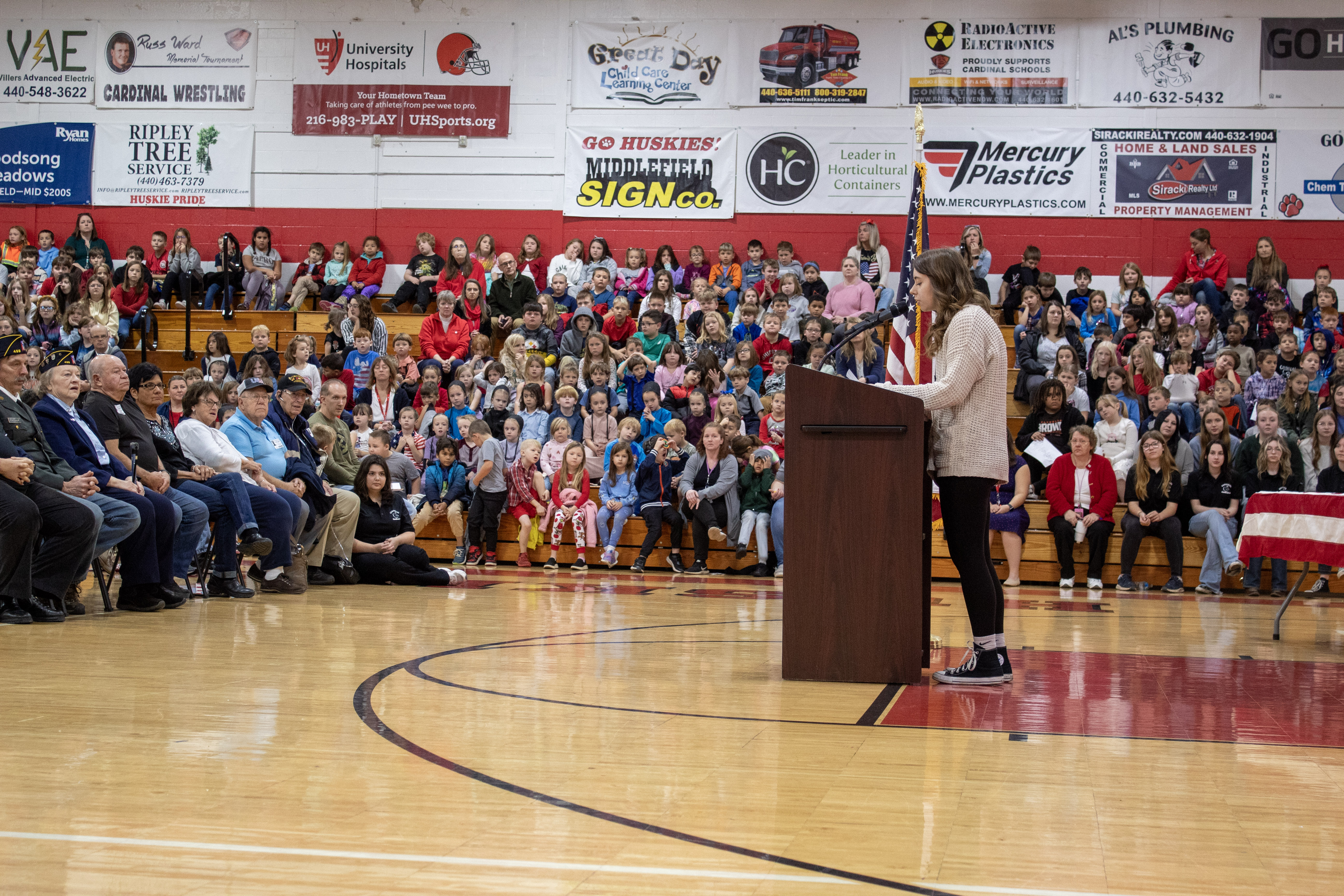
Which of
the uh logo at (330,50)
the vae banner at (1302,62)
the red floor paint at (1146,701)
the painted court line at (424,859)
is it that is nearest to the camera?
the painted court line at (424,859)

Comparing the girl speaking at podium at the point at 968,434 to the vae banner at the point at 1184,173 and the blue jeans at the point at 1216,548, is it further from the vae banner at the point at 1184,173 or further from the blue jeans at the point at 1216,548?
the vae banner at the point at 1184,173

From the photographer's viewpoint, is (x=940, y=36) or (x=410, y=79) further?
(x=410, y=79)

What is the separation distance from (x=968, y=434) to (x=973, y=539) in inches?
14.6

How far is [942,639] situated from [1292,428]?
652 centimetres

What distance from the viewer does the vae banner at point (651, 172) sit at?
1532 cm

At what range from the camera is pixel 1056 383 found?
10961 mm

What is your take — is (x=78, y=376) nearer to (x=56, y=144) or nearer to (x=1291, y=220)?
(x=56, y=144)

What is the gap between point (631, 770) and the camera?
3.11 meters

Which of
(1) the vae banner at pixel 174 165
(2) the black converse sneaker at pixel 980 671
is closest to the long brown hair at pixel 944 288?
(2) the black converse sneaker at pixel 980 671

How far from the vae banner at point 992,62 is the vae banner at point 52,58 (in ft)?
34.0

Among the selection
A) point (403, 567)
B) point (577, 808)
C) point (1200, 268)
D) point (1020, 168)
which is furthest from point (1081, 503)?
point (577, 808)

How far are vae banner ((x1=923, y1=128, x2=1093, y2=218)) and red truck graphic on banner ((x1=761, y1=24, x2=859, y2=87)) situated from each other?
54.9 inches

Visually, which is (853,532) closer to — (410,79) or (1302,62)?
(1302,62)

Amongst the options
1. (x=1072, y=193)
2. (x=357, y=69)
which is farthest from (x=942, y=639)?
(x=357, y=69)
